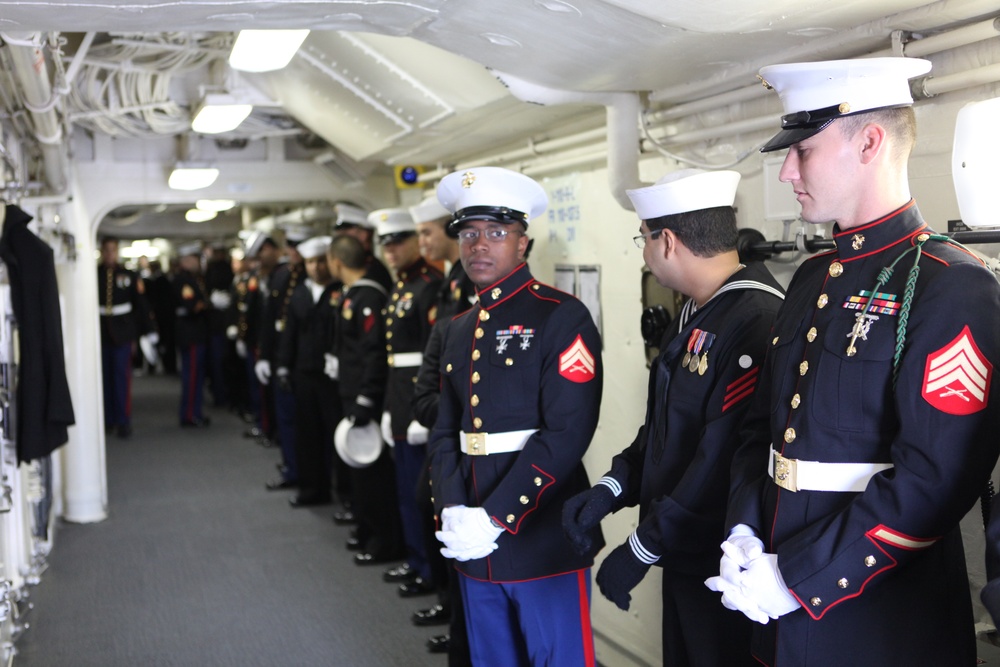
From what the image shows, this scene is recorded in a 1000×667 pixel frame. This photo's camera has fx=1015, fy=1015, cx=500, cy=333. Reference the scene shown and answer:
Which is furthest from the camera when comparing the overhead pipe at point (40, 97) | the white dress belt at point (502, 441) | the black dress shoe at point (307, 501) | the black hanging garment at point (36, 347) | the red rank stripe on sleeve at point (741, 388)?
the black dress shoe at point (307, 501)

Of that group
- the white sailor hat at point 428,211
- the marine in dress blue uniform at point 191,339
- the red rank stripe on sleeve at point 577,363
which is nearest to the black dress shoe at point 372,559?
the white sailor hat at point 428,211

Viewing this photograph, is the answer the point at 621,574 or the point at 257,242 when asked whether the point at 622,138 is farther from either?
the point at 257,242

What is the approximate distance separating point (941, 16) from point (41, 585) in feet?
15.2

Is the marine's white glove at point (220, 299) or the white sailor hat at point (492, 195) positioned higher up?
the white sailor hat at point (492, 195)

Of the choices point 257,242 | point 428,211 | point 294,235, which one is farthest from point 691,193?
point 257,242

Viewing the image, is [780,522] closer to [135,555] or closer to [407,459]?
[407,459]

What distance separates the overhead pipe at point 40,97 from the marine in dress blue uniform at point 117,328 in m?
3.63

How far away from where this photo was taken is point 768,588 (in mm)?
1633

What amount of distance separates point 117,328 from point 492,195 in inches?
264

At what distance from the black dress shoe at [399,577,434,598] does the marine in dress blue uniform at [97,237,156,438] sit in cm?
513

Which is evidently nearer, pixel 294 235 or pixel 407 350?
pixel 407 350

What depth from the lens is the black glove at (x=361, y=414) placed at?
476cm

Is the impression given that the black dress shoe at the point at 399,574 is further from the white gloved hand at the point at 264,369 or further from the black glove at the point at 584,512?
the white gloved hand at the point at 264,369

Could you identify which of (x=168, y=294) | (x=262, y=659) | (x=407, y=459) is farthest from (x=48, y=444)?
(x=168, y=294)
